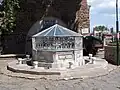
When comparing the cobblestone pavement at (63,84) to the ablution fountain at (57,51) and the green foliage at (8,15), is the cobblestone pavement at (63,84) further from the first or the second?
the green foliage at (8,15)

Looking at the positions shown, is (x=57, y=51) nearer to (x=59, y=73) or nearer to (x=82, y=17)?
(x=59, y=73)

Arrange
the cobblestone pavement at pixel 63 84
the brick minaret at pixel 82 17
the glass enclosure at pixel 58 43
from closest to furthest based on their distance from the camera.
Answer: the cobblestone pavement at pixel 63 84, the glass enclosure at pixel 58 43, the brick minaret at pixel 82 17

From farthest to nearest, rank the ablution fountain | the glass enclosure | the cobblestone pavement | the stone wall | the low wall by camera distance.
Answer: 1. the stone wall
2. the low wall
3. the glass enclosure
4. the ablution fountain
5. the cobblestone pavement

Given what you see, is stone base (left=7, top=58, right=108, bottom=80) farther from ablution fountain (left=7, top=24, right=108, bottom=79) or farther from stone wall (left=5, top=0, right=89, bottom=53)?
stone wall (left=5, top=0, right=89, bottom=53)

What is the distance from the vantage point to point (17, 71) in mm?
13930

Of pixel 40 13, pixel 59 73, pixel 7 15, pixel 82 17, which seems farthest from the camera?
pixel 82 17

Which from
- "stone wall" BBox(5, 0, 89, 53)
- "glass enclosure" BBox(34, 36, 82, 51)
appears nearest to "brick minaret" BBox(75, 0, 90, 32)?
"stone wall" BBox(5, 0, 89, 53)

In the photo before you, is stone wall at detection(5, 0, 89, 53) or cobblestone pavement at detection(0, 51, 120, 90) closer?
cobblestone pavement at detection(0, 51, 120, 90)

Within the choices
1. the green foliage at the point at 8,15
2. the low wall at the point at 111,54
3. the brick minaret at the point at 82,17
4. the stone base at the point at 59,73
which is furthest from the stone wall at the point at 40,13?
the stone base at the point at 59,73

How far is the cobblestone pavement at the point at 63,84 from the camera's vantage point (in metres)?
10.6

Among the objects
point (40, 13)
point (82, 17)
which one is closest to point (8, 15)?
point (40, 13)

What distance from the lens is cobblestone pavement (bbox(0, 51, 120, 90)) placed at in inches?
418

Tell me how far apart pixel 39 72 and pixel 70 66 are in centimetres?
199

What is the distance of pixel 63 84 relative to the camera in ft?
36.6
